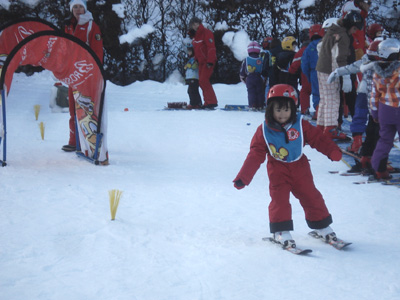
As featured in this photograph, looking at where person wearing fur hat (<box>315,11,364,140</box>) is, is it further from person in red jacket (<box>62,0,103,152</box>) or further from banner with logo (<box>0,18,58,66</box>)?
banner with logo (<box>0,18,58,66</box>)

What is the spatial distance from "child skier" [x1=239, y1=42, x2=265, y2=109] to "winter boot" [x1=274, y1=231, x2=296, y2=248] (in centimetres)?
725

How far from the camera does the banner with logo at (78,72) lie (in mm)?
5934

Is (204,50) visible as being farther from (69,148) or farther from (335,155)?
(335,155)

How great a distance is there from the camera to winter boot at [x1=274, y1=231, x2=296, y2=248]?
11.4 feet

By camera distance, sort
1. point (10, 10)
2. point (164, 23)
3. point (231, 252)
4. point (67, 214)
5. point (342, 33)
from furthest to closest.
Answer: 1. point (164, 23)
2. point (10, 10)
3. point (342, 33)
4. point (67, 214)
5. point (231, 252)

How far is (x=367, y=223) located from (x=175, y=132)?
195 inches

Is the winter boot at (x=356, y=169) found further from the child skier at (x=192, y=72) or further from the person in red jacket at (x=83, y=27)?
the child skier at (x=192, y=72)

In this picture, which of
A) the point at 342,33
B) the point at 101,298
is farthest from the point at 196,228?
the point at 342,33

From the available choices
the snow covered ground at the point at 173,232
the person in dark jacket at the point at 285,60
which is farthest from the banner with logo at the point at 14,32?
the person in dark jacket at the point at 285,60

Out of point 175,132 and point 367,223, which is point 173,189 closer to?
point 367,223

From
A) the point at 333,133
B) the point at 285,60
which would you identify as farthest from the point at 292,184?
the point at 285,60

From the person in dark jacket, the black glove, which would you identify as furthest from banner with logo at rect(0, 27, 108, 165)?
the person in dark jacket

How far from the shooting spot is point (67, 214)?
4.24 m

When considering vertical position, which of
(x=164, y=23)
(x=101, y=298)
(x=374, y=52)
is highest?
(x=164, y=23)
